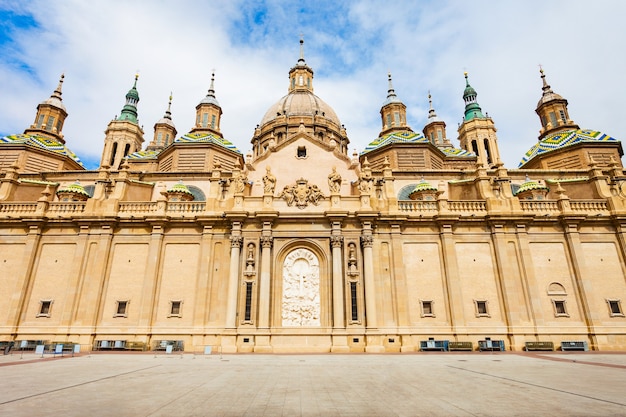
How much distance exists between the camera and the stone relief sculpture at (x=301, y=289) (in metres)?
25.3

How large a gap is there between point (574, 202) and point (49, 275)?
4016cm

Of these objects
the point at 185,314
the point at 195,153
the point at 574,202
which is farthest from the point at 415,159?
the point at 185,314

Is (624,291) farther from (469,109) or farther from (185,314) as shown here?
(469,109)

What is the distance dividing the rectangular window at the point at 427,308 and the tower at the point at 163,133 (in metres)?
46.6

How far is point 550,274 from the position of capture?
1045 inches

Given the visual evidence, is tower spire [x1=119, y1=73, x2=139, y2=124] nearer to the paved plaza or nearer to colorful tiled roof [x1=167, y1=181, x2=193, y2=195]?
colorful tiled roof [x1=167, y1=181, x2=193, y2=195]

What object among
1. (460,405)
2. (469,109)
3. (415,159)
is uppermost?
(469,109)

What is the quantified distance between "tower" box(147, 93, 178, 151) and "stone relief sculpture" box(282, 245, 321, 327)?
3926 centimetres

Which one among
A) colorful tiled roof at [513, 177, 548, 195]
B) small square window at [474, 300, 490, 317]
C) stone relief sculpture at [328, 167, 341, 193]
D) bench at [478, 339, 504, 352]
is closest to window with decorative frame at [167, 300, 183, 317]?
stone relief sculpture at [328, 167, 341, 193]

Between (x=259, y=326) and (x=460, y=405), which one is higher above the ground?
(x=259, y=326)

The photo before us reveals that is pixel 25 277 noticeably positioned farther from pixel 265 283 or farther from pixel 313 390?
pixel 313 390

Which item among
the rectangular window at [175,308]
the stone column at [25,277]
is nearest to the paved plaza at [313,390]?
the rectangular window at [175,308]

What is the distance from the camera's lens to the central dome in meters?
56.2

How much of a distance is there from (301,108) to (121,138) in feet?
90.5
